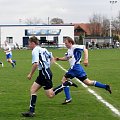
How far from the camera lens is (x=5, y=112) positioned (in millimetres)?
11094

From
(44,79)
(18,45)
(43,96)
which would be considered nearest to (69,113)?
(44,79)

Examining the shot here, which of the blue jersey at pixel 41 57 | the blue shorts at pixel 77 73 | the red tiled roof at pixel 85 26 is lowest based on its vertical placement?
the blue shorts at pixel 77 73

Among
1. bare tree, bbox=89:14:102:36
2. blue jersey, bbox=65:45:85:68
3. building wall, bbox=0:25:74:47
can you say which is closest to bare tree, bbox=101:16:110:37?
bare tree, bbox=89:14:102:36

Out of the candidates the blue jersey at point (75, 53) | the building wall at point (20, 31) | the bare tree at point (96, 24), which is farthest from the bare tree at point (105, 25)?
the blue jersey at point (75, 53)

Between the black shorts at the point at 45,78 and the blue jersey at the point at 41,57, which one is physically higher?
the blue jersey at the point at 41,57

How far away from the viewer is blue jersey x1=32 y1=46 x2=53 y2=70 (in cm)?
1036

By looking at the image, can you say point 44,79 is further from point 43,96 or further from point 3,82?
point 3,82

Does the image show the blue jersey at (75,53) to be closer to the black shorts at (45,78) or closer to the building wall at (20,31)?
the black shorts at (45,78)

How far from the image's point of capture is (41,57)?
1052 centimetres

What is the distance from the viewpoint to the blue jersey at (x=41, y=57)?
10.4 meters

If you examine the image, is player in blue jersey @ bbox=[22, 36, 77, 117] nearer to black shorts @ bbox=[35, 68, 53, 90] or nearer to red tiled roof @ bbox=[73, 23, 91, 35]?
black shorts @ bbox=[35, 68, 53, 90]

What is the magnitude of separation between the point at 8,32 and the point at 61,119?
89.2 meters

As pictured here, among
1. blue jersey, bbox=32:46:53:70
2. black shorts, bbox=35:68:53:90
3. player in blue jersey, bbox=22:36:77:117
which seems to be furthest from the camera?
black shorts, bbox=35:68:53:90

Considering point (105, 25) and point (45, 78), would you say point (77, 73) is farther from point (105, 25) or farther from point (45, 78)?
point (105, 25)
